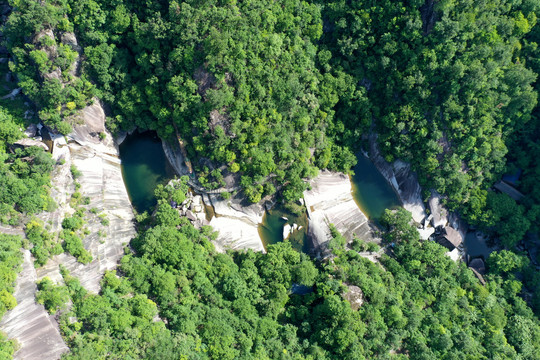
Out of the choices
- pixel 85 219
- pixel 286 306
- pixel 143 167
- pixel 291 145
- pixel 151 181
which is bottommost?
pixel 286 306

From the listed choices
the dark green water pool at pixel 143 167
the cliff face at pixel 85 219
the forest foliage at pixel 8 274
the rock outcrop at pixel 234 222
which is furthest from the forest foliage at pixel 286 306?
the dark green water pool at pixel 143 167

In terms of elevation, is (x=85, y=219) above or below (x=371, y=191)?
above

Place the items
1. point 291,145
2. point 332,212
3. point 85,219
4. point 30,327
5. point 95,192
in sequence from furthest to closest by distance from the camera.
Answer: point 332,212
point 291,145
point 95,192
point 85,219
point 30,327

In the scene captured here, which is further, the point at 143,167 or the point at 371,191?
the point at 371,191

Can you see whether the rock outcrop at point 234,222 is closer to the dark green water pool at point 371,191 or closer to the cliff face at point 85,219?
the cliff face at point 85,219

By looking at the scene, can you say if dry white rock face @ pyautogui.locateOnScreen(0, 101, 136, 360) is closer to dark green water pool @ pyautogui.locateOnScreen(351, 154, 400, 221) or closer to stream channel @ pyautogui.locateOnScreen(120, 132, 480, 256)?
stream channel @ pyautogui.locateOnScreen(120, 132, 480, 256)

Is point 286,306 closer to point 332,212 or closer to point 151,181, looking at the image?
point 332,212

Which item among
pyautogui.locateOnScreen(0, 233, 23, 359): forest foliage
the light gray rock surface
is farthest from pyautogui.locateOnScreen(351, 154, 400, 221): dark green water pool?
pyautogui.locateOnScreen(0, 233, 23, 359): forest foliage

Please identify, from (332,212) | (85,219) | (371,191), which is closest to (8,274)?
(85,219)
